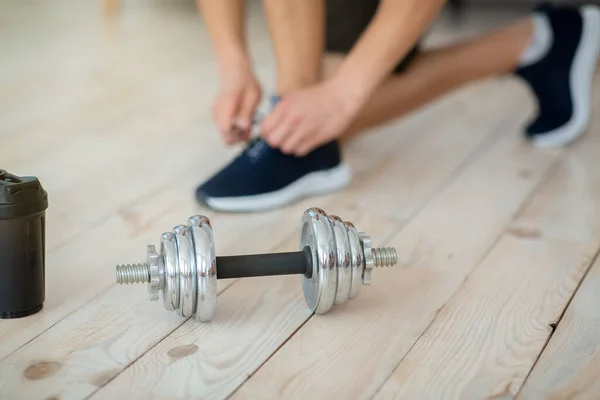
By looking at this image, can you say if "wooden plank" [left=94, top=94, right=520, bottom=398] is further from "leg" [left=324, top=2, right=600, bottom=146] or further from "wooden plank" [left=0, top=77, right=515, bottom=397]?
"leg" [left=324, top=2, right=600, bottom=146]

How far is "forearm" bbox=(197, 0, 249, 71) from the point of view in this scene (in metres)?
1.43

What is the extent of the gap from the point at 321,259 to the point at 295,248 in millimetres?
303

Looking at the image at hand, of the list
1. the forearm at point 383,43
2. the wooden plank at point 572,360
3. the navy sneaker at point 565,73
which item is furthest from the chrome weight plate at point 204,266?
the navy sneaker at point 565,73

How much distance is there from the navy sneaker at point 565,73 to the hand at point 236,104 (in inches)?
22.0

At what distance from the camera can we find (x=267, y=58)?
2.36 m

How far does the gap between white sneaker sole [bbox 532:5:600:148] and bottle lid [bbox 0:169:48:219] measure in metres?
1.06

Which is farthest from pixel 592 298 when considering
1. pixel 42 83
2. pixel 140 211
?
pixel 42 83

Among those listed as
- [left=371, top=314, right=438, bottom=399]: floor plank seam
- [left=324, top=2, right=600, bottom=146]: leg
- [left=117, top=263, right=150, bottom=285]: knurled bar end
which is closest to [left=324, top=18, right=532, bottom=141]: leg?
[left=324, top=2, right=600, bottom=146]: leg

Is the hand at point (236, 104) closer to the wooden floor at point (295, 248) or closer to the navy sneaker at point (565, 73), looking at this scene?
the wooden floor at point (295, 248)

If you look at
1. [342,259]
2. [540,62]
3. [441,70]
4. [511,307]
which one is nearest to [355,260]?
[342,259]

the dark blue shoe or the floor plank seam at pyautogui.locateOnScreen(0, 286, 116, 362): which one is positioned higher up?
the dark blue shoe

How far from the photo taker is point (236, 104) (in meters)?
1.38

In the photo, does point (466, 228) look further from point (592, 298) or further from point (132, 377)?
point (132, 377)

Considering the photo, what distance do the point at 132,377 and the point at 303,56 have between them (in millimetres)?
680
